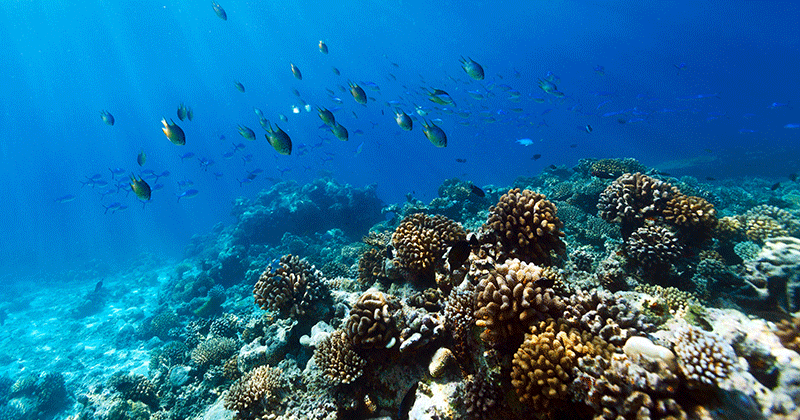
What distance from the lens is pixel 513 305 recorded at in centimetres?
317

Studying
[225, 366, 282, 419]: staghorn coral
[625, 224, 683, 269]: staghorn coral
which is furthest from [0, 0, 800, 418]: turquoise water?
[225, 366, 282, 419]: staghorn coral

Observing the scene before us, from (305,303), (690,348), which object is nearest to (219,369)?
(305,303)

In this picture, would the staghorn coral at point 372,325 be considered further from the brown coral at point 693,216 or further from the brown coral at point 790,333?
the brown coral at point 693,216

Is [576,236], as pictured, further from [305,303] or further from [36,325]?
[36,325]

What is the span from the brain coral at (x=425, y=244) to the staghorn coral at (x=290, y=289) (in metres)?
1.86

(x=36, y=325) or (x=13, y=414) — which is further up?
(x=36, y=325)

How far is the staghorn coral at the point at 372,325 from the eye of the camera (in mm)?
4004

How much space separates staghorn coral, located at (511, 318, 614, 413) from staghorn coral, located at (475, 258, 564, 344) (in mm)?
221

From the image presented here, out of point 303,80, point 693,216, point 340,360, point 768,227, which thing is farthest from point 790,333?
point 303,80

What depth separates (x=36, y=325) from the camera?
61.9ft

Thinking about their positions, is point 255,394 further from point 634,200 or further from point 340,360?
point 634,200

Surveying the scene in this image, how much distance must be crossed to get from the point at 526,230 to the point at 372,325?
9.55 ft

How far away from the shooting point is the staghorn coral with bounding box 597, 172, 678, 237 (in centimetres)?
572

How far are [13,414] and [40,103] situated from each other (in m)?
139
